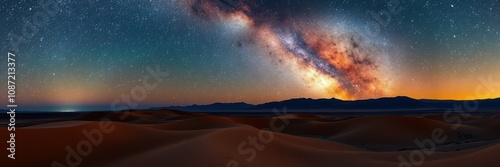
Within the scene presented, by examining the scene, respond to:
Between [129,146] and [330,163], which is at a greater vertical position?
[129,146]

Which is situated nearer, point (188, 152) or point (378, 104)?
point (188, 152)

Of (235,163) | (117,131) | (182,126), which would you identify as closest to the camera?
(235,163)

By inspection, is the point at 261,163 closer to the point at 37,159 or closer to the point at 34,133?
the point at 37,159

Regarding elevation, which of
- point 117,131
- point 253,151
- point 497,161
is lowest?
point 497,161

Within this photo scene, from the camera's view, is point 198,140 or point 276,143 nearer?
point 198,140

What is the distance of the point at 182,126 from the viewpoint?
15.6m

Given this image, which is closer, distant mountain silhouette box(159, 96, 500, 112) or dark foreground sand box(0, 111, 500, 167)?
dark foreground sand box(0, 111, 500, 167)

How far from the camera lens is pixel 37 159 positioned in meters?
7.44

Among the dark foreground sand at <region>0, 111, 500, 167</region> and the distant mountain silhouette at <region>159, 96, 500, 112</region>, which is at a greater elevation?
the distant mountain silhouette at <region>159, 96, 500, 112</region>

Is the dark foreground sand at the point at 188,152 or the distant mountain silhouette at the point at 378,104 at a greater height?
the distant mountain silhouette at the point at 378,104

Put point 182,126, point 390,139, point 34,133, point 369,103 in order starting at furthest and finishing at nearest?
point 369,103, point 182,126, point 390,139, point 34,133

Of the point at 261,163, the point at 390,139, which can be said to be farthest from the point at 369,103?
the point at 261,163

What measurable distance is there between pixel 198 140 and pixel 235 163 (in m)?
1.61

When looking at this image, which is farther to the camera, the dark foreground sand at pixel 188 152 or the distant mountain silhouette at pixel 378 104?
the distant mountain silhouette at pixel 378 104
